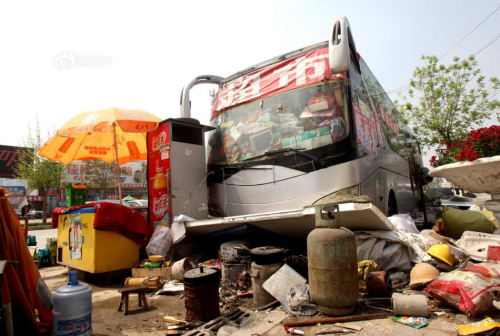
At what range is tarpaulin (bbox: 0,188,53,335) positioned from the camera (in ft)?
9.29

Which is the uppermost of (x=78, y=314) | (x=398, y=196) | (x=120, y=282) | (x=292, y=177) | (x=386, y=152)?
(x=386, y=152)

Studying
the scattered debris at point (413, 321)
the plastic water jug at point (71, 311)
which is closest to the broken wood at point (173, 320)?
the plastic water jug at point (71, 311)

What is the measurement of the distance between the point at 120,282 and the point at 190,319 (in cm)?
237

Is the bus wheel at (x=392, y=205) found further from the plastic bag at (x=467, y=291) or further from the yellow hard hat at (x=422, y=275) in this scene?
the plastic bag at (x=467, y=291)

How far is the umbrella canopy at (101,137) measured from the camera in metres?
5.50

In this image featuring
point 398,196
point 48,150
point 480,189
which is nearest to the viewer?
point 480,189

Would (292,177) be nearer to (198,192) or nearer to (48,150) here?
(198,192)

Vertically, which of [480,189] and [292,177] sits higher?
[292,177]

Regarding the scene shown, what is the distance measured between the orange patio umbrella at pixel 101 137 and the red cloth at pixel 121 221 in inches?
51.2

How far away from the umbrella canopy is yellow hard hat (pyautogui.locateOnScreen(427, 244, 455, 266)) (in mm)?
5059

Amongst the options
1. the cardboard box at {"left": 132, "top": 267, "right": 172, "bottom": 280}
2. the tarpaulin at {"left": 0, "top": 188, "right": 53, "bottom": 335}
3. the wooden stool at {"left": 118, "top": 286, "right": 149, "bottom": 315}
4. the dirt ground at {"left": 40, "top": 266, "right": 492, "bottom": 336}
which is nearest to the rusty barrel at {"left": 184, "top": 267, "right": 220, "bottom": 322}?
the dirt ground at {"left": 40, "top": 266, "right": 492, "bottom": 336}

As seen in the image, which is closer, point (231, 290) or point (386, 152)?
point (231, 290)

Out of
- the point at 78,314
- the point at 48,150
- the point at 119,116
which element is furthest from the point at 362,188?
the point at 48,150

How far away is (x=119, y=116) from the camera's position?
18.3 feet
